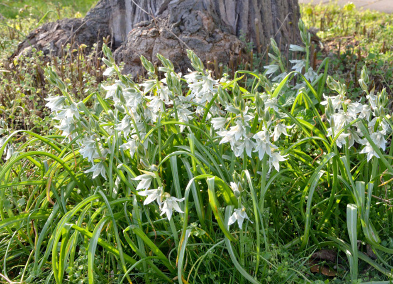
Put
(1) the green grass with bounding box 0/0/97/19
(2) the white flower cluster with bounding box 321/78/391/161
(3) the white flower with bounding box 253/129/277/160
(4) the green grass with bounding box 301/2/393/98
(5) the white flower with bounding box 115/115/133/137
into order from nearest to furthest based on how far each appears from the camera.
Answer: (3) the white flower with bounding box 253/129/277/160
(2) the white flower cluster with bounding box 321/78/391/161
(5) the white flower with bounding box 115/115/133/137
(4) the green grass with bounding box 301/2/393/98
(1) the green grass with bounding box 0/0/97/19

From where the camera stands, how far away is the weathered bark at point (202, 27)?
390cm

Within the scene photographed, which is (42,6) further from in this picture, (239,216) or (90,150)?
(239,216)

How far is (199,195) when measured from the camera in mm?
2115

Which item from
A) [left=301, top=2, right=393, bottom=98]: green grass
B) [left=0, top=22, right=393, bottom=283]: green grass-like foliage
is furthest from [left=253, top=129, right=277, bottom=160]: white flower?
[left=301, top=2, right=393, bottom=98]: green grass

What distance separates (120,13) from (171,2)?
0.82 meters

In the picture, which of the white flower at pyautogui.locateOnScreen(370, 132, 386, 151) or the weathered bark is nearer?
the white flower at pyautogui.locateOnScreen(370, 132, 386, 151)

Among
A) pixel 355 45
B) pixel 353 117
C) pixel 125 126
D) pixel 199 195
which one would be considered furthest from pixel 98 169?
pixel 355 45

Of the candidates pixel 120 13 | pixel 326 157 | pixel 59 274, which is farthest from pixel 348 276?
pixel 120 13

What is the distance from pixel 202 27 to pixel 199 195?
226 cm

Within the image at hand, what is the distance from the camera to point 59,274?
6.01 feet

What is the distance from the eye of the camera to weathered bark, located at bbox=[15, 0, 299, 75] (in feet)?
12.8

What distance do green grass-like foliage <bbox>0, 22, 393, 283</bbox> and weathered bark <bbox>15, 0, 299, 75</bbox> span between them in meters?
1.58

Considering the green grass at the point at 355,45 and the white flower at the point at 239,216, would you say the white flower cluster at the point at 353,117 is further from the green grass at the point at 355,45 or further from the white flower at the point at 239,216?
the green grass at the point at 355,45

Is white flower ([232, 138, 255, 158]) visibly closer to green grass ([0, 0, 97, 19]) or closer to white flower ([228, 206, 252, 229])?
white flower ([228, 206, 252, 229])
